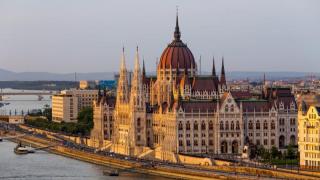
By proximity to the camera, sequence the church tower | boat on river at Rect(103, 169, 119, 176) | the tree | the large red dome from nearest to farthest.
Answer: the tree, boat on river at Rect(103, 169, 119, 176), the church tower, the large red dome

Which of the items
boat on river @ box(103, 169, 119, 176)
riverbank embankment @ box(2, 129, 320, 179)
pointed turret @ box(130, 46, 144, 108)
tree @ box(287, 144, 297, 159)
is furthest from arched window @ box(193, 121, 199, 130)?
tree @ box(287, 144, 297, 159)

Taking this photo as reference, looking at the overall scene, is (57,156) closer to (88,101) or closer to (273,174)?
(273,174)

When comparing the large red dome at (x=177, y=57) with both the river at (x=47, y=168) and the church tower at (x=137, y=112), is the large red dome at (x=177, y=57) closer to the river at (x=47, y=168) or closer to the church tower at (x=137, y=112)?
the church tower at (x=137, y=112)

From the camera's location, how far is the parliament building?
112 meters

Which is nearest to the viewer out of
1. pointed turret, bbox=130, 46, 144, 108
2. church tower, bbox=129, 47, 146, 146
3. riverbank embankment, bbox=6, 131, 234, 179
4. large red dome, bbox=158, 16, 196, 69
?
riverbank embankment, bbox=6, 131, 234, 179

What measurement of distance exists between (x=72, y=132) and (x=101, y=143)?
64.1 ft

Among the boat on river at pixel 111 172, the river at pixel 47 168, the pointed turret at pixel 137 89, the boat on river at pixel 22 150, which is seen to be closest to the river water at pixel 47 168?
the river at pixel 47 168

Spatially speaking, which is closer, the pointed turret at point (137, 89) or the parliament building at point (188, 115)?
the parliament building at point (188, 115)

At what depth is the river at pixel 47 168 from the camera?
4011 inches

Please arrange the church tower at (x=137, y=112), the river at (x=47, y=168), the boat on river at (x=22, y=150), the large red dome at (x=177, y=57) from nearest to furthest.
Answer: the river at (x=47, y=168), the church tower at (x=137, y=112), the large red dome at (x=177, y=57), the boat on river at (x=22, y=150)

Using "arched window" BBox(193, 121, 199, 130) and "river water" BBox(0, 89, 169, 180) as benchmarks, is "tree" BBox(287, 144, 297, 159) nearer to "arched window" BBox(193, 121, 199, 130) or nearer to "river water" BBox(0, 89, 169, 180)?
"arched window" BBox(193, 121, 199, 130)

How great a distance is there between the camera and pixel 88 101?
181m

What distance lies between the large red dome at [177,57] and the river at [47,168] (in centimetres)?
1481

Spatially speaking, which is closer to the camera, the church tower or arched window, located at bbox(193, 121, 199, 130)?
arched window, located at bbox(193, 121, 199, 130)
